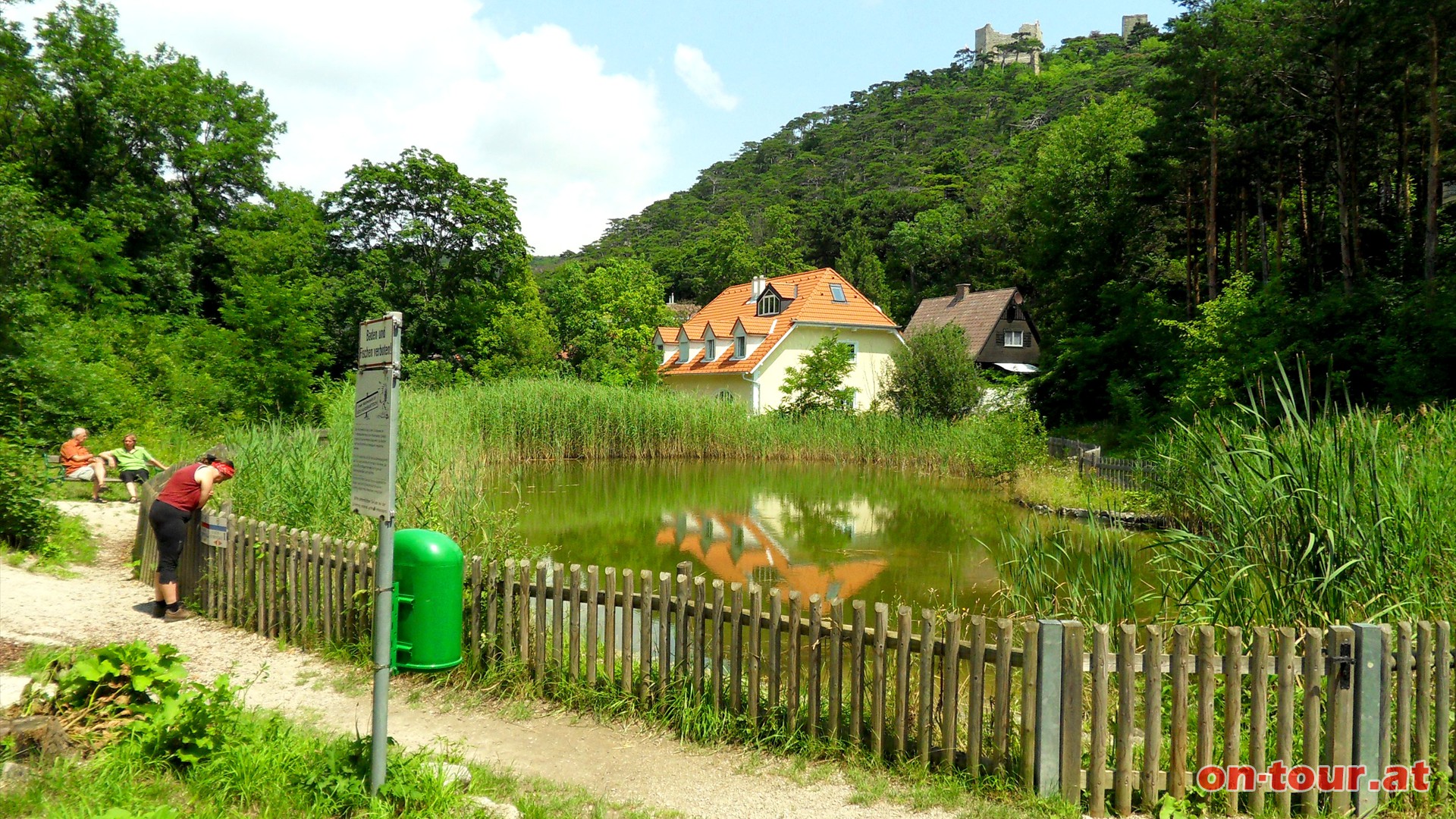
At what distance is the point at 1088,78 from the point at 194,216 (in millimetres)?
89317

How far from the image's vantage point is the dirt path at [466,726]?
4.66 metres

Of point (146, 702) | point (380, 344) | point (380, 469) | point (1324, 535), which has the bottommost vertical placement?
point (146, 702)

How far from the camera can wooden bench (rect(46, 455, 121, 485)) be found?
13766 mm

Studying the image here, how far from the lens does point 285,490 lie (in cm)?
918

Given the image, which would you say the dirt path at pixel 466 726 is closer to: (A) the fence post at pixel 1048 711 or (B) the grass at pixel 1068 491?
(A) the fence post at pixel 1048 711

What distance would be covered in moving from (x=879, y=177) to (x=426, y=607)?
311ft

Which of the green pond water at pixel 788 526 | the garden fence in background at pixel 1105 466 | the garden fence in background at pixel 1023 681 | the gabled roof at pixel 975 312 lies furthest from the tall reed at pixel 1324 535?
the gabled roof at pixel 975 312

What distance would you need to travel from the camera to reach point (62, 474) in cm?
1424

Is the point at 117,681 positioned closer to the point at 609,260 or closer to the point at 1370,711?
the point at 1370,711

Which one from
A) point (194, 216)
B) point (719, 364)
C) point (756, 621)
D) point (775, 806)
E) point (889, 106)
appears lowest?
point (775, 806)

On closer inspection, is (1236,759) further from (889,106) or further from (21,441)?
(889,106)

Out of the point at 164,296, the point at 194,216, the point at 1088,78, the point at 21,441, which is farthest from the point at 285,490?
the point at 1088,78

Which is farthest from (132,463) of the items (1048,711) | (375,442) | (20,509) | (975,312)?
(975,312)

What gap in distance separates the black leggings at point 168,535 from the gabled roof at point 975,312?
1875 inches
